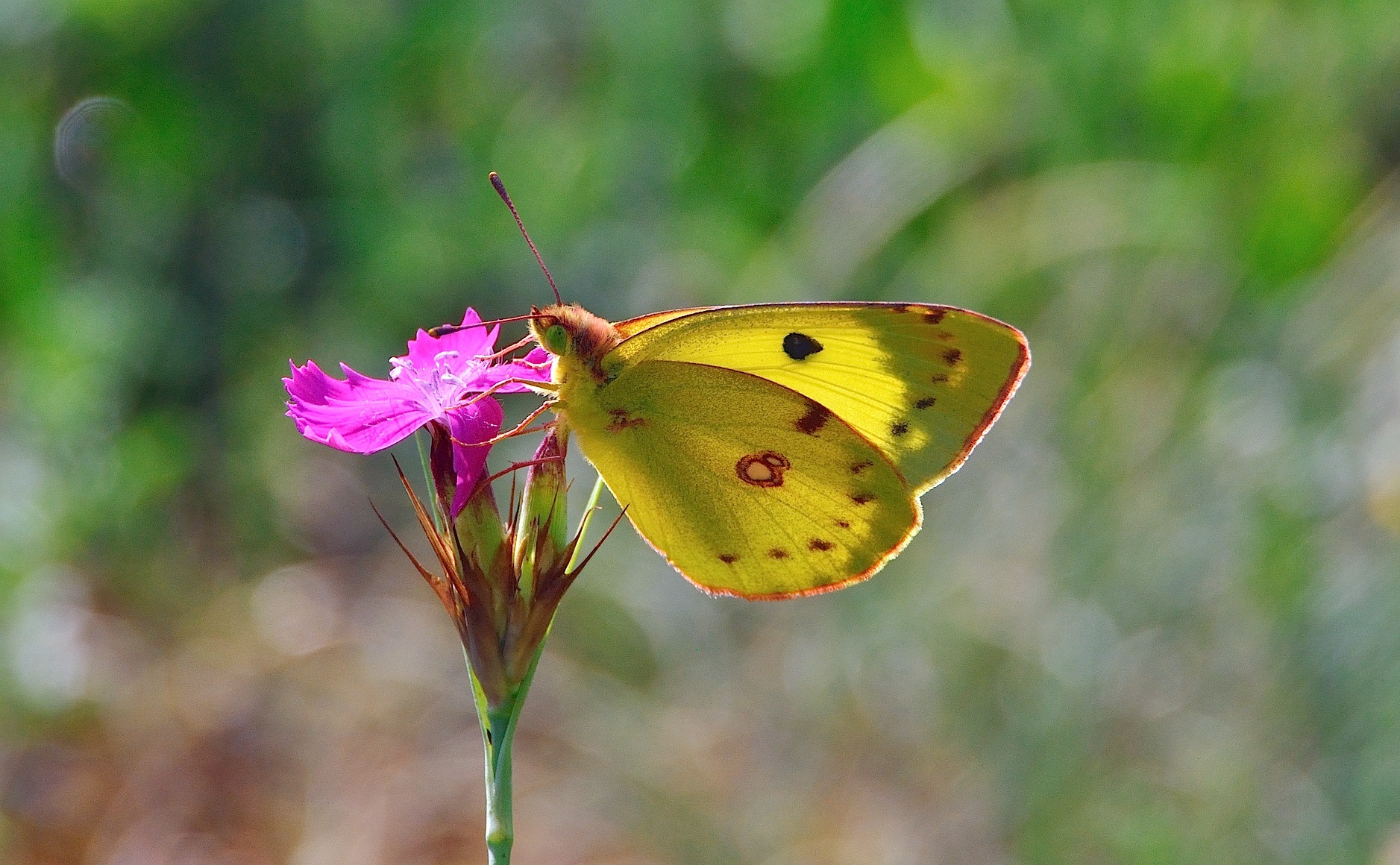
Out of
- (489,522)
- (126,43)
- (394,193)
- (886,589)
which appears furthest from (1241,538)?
(126,43)

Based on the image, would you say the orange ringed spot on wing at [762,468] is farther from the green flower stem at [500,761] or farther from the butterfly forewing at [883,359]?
the green flower stem at [500,761]

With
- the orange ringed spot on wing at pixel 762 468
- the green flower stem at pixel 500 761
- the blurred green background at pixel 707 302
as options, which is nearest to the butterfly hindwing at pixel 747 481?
the orange ringed spot on wing at pixel 762 468

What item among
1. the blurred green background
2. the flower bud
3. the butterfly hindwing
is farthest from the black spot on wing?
the blurred green background

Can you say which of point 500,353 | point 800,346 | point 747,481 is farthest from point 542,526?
point 800,346

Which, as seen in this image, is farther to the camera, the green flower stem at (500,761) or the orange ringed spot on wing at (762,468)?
the orange ringed spot on wing at (762,468)

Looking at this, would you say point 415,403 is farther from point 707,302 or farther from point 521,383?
point 707,302

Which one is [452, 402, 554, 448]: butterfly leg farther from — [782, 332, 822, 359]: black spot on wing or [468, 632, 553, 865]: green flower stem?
[782, 332, 822, 359]: black spot on wing
